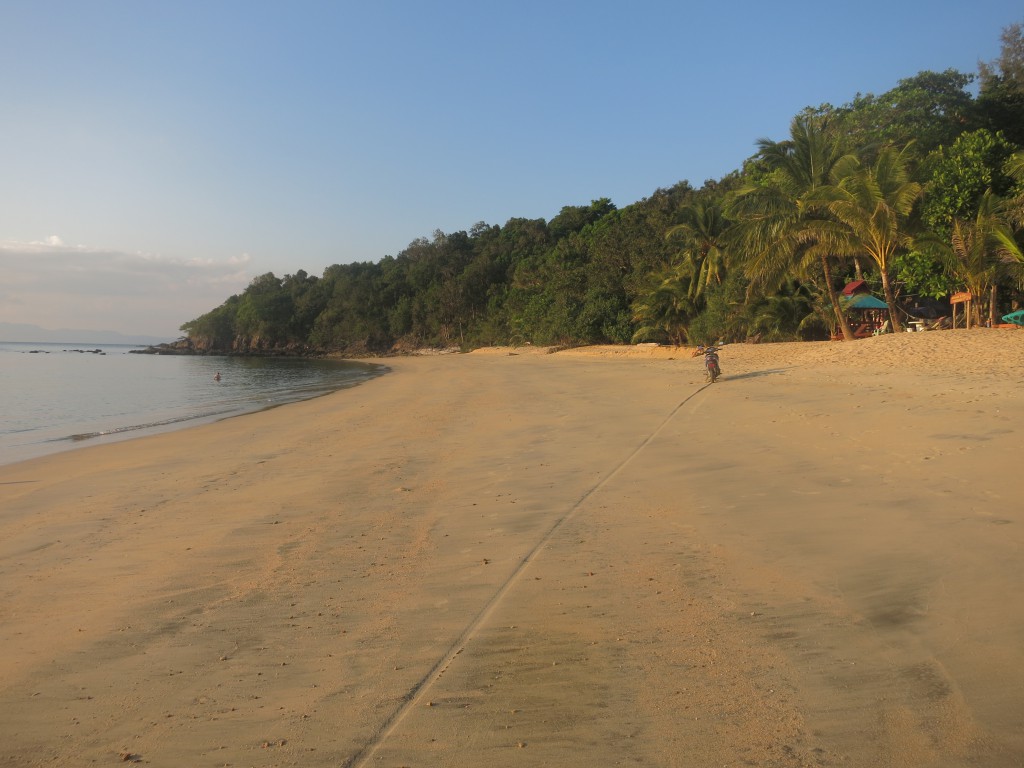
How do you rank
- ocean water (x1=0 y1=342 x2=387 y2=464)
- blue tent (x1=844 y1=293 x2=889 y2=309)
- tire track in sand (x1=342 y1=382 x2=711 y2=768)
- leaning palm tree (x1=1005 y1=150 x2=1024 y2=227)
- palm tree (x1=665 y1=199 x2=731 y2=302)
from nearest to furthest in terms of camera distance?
tire track in sand (x1=342 y1=382 x2=711 y2=768) < ocean water (x1=0 y1=342 x2=387 y2=464) < leaning palm tree (x1=1005 y1=150 x2=1024 y2=227) < blue tent (x1=844 y1=293 x2=889 y2=309) < palm tree (x1=665 y1=199 x2=731 y2=302)

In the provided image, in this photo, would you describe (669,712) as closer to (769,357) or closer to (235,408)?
(769,357)

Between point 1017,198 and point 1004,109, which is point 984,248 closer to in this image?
point 1017,198

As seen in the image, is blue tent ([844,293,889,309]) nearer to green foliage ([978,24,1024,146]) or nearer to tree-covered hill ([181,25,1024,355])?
tree-covered hill ([181,25,1024,355])

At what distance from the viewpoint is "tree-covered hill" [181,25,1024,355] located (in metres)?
20.1

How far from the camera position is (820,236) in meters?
21.3

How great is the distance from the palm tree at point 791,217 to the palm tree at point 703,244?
5618mm

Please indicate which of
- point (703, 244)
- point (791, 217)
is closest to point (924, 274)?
point (791, 217)

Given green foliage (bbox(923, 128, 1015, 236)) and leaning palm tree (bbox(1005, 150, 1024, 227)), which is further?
green foliage (bbox(923, 128, 1015, 236))

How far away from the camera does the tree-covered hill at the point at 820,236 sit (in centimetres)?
2006

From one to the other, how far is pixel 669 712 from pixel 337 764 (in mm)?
1330

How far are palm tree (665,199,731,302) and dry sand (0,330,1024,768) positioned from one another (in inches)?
940

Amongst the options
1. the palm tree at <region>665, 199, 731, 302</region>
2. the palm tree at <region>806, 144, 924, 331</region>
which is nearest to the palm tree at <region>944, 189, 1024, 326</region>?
the palm tree at <region>806, 144, 924, 331</region>

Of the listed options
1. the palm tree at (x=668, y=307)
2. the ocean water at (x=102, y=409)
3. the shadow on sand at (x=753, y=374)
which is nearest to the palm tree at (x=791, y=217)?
the shadow on sand at (x=753, y=374)

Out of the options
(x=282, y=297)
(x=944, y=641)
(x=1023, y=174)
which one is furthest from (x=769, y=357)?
(x=282, y=297)
